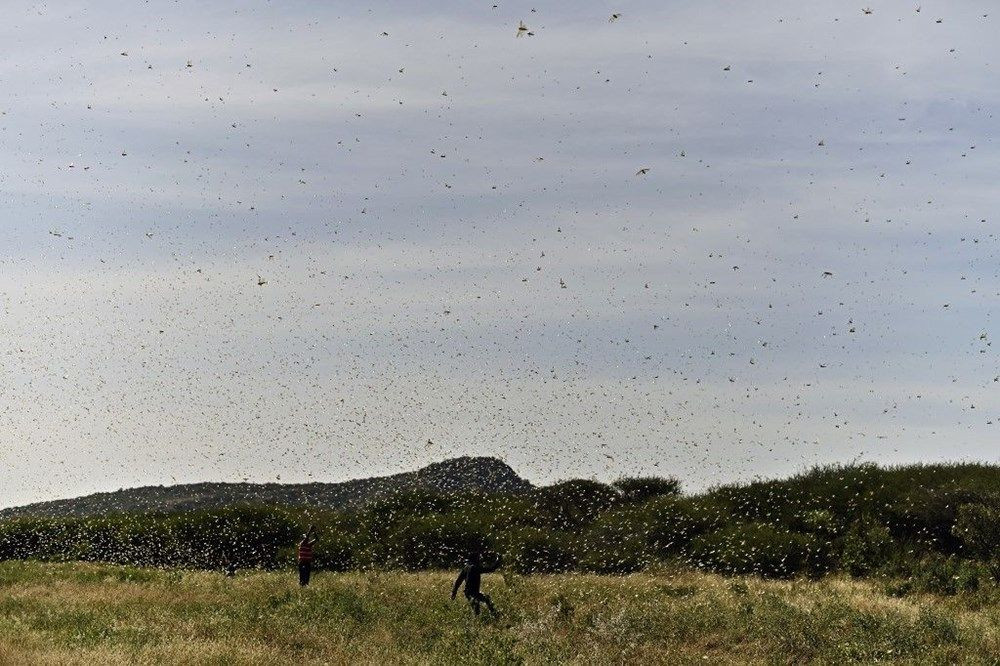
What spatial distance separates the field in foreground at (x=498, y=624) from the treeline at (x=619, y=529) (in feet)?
27.2

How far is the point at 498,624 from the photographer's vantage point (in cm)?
2702

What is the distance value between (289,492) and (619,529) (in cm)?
3563

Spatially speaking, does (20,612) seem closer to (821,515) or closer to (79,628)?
(79,628)

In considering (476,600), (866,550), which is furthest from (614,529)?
(476,600)

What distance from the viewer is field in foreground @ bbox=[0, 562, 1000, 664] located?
2252 centimetres

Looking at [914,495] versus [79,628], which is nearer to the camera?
[79,628]

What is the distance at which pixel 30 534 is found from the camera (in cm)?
5625

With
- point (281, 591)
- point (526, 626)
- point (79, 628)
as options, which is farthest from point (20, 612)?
point (526, 626)

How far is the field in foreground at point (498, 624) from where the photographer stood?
886 inches

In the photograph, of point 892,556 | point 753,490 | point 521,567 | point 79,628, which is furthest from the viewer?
point 753,490

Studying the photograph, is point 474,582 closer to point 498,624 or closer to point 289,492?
point 498,624

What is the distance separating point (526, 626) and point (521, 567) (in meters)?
19.7

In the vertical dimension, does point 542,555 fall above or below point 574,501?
below

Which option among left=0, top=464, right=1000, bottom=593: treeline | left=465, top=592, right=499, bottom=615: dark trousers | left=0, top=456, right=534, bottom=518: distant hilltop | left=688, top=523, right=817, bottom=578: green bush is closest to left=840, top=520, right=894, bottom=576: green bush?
left=0, top=464, right=1000, bottom=593: treeline
